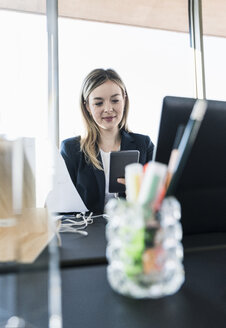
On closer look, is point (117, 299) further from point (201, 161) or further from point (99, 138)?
point (99, 138)

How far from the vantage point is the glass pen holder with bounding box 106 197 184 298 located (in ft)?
1.02

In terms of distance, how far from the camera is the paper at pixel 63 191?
2.75 ft

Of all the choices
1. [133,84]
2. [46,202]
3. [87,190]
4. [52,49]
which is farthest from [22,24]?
[46,202]

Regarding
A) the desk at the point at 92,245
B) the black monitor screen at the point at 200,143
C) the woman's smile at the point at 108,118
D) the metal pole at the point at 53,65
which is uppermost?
the metal pole at the point at 53,65

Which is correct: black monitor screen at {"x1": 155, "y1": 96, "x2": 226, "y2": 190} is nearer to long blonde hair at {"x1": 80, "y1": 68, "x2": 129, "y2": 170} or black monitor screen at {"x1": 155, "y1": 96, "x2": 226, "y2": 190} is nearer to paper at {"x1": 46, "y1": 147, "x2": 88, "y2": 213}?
paper at {"x1": 46, "y1": 147, "x2": 88, "y2": 213}

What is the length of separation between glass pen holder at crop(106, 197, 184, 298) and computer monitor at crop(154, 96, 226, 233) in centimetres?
28

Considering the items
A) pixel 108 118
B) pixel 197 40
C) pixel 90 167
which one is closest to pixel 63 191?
pixel 90 167

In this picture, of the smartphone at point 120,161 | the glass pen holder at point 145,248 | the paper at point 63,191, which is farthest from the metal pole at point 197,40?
the glass pen holder at point 145,248

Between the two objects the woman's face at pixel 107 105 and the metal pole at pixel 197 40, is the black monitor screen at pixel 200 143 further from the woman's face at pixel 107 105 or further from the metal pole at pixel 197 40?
the metal pole at pixel 197 40

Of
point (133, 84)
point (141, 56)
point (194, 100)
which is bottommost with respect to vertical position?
point (194, 100)

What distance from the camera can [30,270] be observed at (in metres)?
0.47

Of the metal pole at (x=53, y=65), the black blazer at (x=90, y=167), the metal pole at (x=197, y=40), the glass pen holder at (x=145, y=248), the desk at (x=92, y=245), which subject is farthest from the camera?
the metal pole at (x=197, y=40)

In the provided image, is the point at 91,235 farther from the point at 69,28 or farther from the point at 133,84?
the point at 69,28

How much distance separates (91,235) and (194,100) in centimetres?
40
